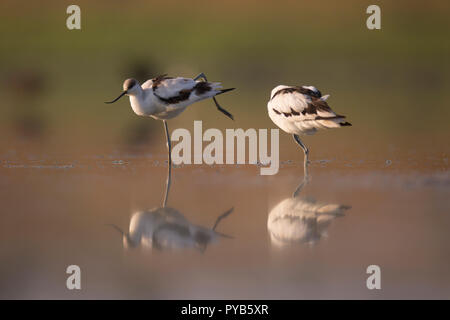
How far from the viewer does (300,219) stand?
5.42m

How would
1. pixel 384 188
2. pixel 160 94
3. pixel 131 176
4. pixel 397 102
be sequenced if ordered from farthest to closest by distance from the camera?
pixel 397 102 < pixel 160 94 < pixel 131 176 < pixel 384 188

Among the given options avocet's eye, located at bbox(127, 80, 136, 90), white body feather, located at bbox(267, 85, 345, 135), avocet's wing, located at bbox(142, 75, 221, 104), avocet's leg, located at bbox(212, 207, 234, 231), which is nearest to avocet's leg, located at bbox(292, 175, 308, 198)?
white body feather, located at bbox(267, 85, 345, 135)

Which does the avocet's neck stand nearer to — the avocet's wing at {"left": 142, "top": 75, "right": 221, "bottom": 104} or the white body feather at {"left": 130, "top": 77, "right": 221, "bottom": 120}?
the white body feather at {"left": 130, "top": 77, "right": 221, "bottom": 120}

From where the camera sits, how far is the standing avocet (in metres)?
7.33

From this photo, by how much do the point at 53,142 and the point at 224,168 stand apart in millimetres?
2892

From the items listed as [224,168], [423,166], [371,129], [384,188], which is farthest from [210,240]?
[371,129]

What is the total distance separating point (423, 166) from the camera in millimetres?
7680

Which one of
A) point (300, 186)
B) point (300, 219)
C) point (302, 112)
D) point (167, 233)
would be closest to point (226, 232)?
point (167, 233)

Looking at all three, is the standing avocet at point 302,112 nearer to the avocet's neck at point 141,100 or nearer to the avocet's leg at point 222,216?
the avocet's neck at point 141,100

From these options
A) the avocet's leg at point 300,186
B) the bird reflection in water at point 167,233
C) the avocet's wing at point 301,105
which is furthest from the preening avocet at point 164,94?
the bird reflection in water at point 167,233

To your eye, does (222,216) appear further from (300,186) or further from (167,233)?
(300,186)

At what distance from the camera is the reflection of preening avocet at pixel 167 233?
15.9ft

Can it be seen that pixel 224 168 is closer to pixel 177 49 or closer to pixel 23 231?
pixel 23 231

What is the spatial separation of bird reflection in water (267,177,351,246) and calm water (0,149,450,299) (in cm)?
1
